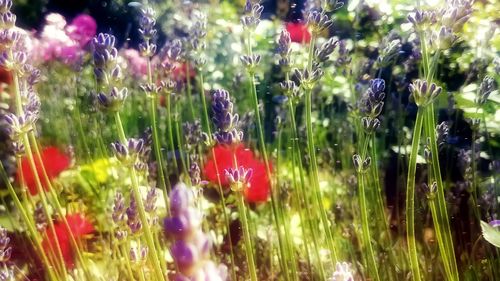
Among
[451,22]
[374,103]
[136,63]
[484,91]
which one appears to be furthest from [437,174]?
[136,63]

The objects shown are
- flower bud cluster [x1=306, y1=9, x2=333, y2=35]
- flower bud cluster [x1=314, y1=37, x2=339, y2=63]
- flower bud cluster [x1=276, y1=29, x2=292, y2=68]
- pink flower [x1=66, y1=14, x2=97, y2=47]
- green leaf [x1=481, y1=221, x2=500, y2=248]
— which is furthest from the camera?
pink flower [x1=66, y1=14, x2=97, y2=47]

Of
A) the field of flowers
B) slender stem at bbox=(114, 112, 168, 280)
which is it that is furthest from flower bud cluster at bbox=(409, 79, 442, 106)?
slender stem at bbox=(114, 112, 168, 280)

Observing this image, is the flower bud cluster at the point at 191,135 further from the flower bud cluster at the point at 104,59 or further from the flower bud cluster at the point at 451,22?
the flower bud cluster at the point at 451,22

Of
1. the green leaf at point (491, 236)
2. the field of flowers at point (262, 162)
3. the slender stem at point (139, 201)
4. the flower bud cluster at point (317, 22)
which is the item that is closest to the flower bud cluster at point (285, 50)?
the field of flowers at point (262, 162)

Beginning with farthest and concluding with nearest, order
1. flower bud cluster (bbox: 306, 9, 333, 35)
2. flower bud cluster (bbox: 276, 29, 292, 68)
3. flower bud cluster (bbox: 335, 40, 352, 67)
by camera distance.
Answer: flower bud cluster (bbox: 335, 40, 352, 67) → flower bud cluster (bbox: 276, 29, 292, 68) → flower bud cluster (bbox: 306, 9, 333, 35)

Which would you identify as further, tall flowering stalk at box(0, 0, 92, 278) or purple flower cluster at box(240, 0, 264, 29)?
purple flower cluster at box(240, 0, 264, 29)

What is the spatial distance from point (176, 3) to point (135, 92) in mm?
1253

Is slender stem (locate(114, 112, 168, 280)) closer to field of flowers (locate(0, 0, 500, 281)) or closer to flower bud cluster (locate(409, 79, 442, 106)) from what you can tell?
field of flowers (locate(0, 0, 500, 281))

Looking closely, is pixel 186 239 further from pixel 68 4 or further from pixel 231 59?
pixel 68 4

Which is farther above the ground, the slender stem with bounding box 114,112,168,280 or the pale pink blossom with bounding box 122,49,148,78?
the pale pink blossom with bounding box 122,49,148,78

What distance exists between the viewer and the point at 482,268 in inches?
77.2

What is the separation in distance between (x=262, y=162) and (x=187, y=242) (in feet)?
6.47

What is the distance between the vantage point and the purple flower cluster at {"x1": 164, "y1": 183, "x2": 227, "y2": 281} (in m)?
0.46

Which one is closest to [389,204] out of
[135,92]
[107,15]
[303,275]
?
[303,275]
